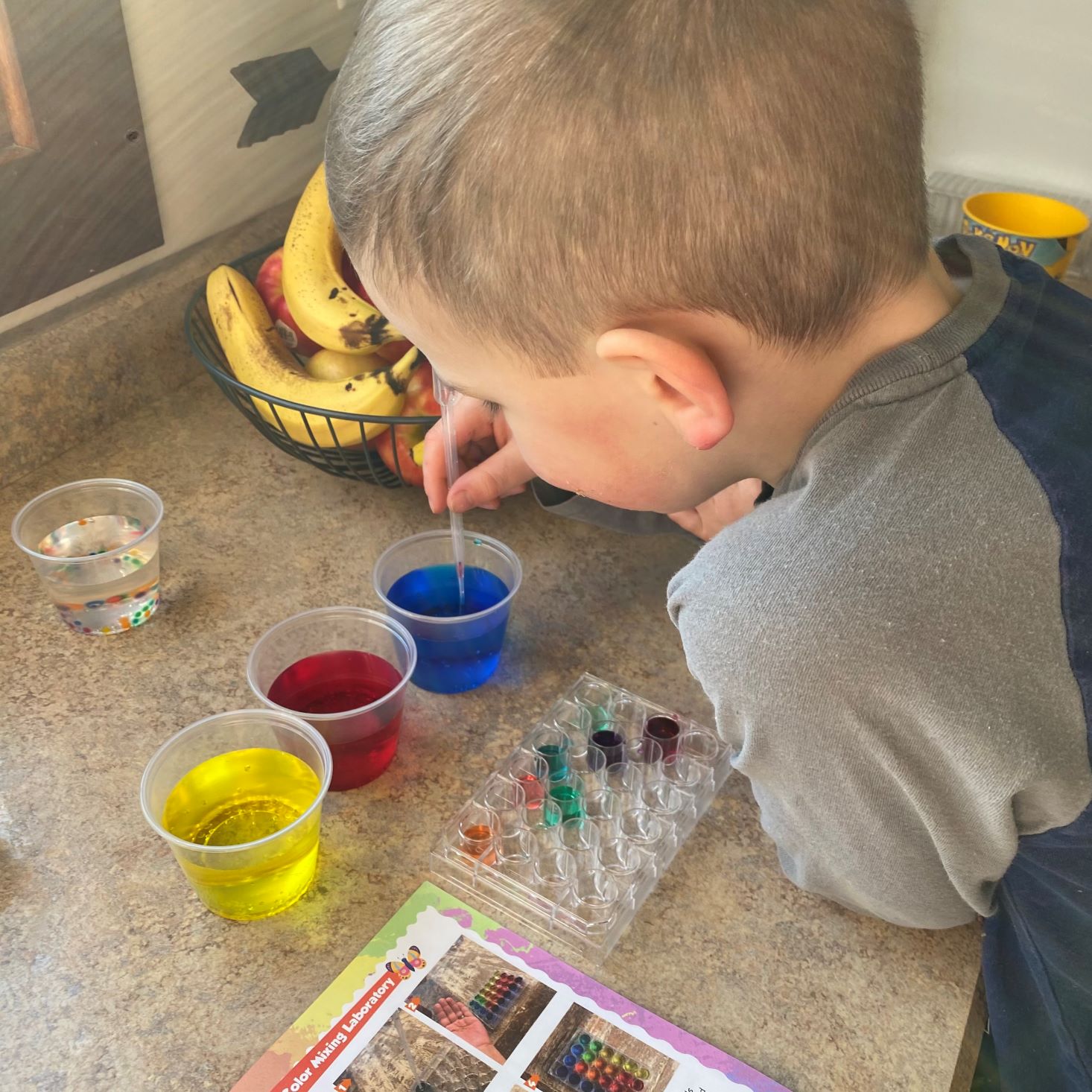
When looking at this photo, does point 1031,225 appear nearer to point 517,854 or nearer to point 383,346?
point 383,346

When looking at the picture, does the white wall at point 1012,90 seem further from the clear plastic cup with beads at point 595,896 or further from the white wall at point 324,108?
the clear plastic cup with beads at point 595,896

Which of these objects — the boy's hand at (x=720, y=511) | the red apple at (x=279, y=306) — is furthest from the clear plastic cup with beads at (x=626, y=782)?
the red apple at (x=279, y=306)

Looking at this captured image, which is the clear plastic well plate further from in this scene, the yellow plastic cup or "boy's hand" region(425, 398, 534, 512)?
the yellow plastic cup

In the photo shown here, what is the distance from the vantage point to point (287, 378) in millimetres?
916

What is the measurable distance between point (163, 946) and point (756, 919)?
35cm

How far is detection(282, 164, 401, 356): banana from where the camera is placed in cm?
92

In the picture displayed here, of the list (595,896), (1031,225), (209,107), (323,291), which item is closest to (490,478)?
(323,291)

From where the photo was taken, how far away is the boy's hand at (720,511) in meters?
0.85

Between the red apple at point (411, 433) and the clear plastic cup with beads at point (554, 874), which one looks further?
the red apple at point (411, 433)

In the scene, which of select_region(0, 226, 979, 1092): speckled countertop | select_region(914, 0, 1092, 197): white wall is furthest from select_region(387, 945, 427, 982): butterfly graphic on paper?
select_region(914, 0, 1092, 197): white wall

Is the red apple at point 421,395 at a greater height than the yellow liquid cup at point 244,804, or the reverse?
the red apple at point 421,395

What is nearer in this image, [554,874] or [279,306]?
[554,874]

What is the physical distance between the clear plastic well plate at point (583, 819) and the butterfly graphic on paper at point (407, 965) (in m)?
0.05

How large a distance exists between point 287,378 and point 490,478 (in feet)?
0.71
